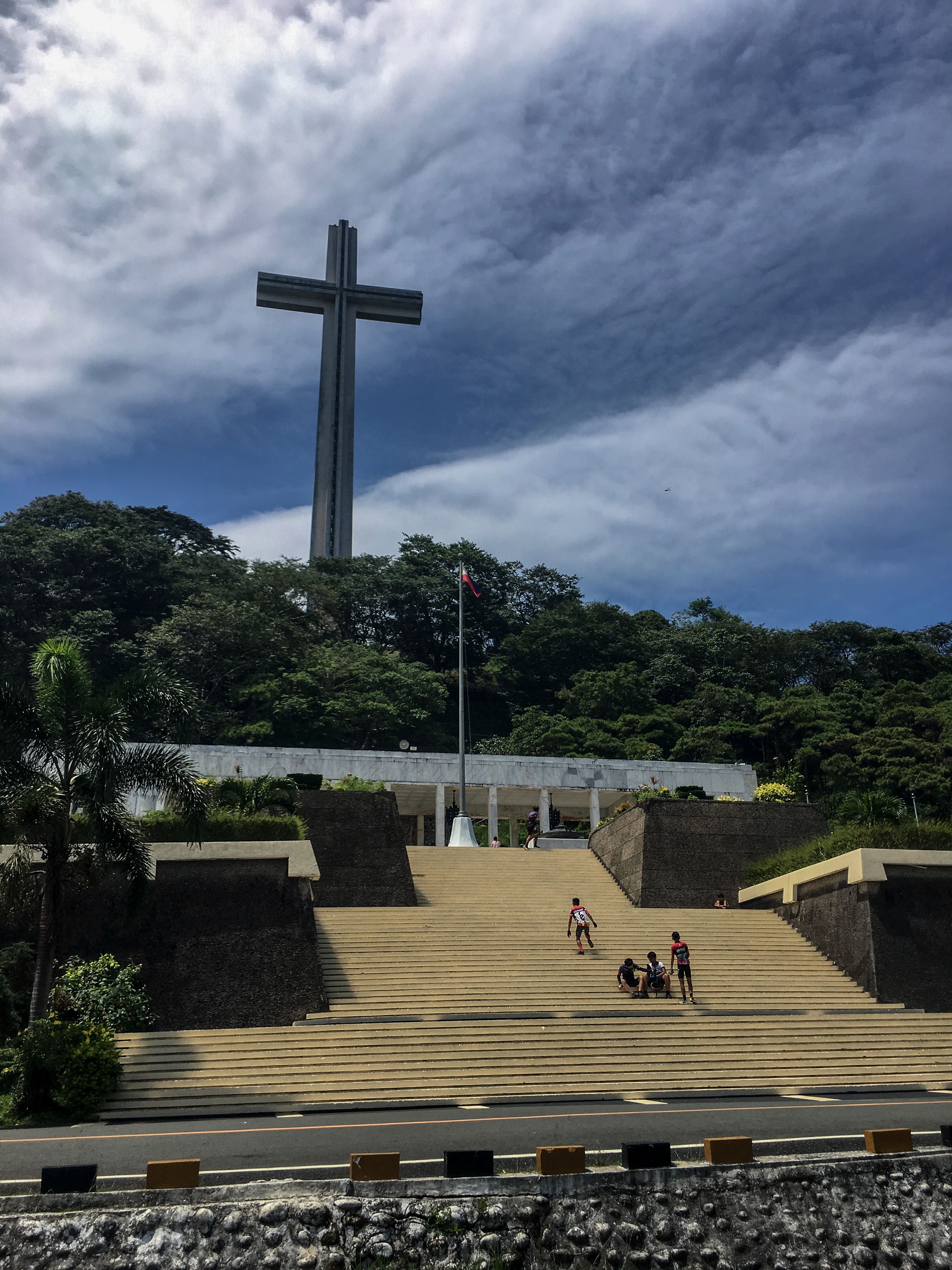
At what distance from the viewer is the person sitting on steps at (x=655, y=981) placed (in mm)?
18609

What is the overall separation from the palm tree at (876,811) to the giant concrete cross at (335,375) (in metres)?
51.1

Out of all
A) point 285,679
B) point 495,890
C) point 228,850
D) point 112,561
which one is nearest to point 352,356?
point 112,561

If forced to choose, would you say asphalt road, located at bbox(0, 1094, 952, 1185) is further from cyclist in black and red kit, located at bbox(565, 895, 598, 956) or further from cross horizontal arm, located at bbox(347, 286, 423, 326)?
cross horizontal arm, located at bbox(347, 286, 423, 326)

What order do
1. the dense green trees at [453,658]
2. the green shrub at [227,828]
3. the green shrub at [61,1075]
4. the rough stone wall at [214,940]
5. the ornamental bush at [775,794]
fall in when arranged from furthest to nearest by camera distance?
1. the dense green trees at [453,658]
2. the ornamental bush at [775,794]
3. the green shrub at [227,828]
4. the rough stone wall at [214,940]
5. the green shrub at [61,1075]

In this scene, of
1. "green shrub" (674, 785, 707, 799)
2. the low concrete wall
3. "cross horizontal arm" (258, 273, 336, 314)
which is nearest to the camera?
the low concrete wall

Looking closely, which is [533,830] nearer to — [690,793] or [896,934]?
[690,793]

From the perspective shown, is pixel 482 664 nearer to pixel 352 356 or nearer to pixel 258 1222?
pixel 352 356

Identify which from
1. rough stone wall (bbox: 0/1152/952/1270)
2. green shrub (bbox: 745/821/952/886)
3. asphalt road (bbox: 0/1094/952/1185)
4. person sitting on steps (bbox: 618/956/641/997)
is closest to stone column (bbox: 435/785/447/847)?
green shrub (bbox: 745/821/952/886)

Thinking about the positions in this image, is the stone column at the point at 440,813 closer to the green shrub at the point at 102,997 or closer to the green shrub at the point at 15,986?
the green shrub at the point at 102,997

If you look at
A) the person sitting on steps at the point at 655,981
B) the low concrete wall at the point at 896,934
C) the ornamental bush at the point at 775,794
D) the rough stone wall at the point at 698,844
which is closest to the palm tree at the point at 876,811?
the low concrete wall at the point at 896,934

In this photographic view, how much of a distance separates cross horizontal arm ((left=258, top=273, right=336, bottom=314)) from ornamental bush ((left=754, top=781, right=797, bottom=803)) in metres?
52.5

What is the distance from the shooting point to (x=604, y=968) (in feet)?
64.4

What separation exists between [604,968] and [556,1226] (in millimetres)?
12087

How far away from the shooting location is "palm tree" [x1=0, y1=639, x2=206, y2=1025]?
49.1ft
